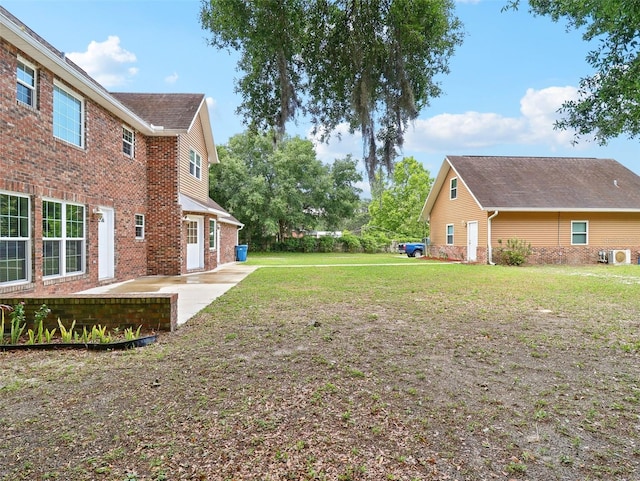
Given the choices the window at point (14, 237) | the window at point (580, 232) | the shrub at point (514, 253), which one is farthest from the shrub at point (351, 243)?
the window at point (14, 237)

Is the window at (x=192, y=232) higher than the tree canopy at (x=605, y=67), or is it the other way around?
the tree canopy at (x=605, y=67)

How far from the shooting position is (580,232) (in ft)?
64.9

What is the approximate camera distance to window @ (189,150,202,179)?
1534 cm

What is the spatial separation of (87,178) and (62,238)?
184 cm

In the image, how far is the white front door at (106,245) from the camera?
34.9ft

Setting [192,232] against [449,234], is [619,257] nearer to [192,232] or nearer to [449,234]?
[449,234]

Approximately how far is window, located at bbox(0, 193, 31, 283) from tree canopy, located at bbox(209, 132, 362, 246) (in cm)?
2405

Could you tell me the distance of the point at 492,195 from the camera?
19422 mm

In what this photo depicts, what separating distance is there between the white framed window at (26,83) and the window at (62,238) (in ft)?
6.48

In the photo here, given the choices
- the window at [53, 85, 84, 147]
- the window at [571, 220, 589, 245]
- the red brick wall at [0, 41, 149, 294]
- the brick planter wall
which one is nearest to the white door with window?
the red brick wall at [0, 41, 149, 294]

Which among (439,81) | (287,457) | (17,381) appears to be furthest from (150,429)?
(439,81)

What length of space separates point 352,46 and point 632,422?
4.54 m

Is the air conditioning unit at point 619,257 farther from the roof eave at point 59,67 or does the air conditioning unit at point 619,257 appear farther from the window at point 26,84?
the window at point 26,84

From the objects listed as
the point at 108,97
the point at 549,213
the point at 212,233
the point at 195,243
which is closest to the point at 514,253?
the point at 549,213
